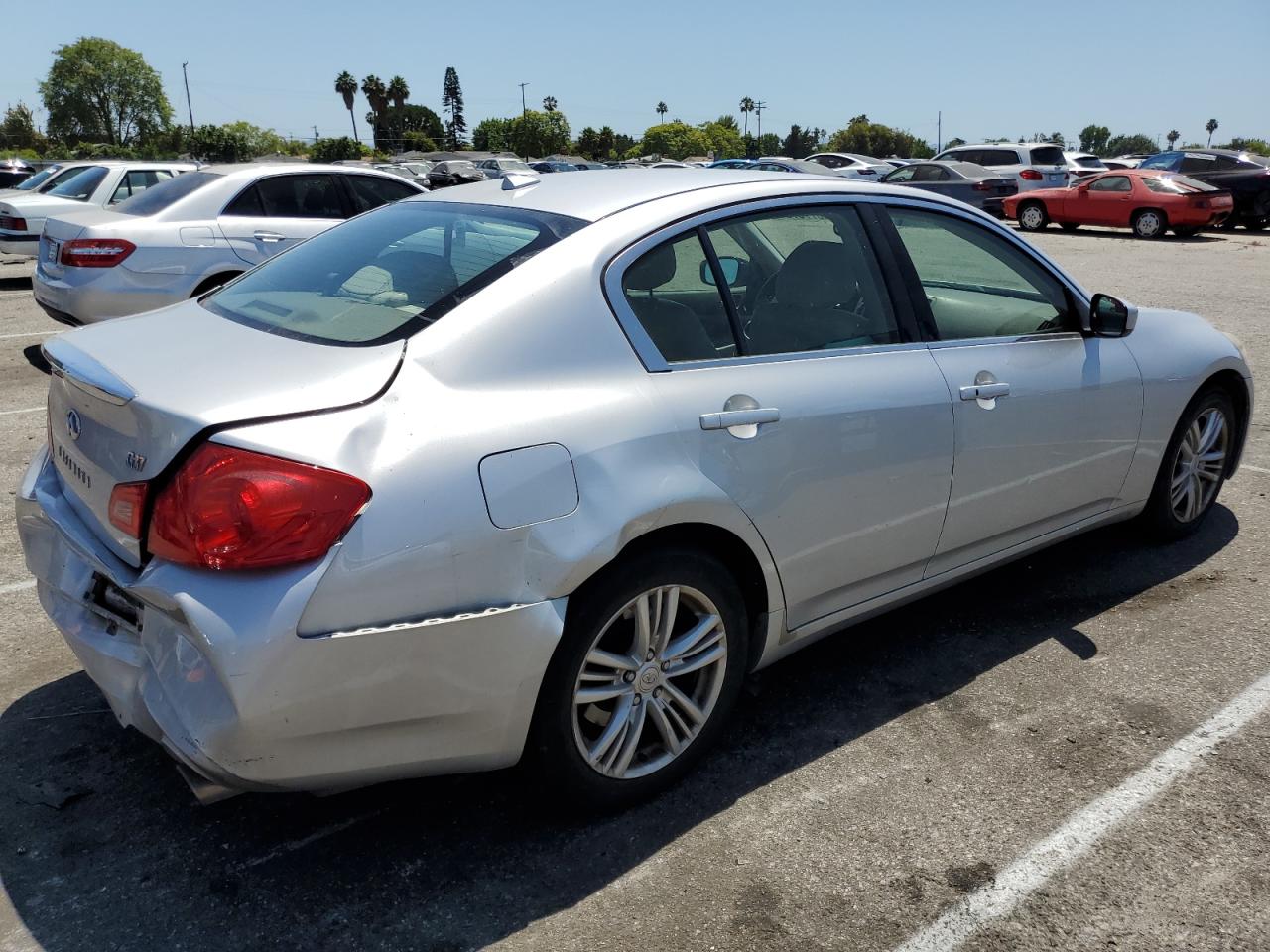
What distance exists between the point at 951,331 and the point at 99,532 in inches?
103

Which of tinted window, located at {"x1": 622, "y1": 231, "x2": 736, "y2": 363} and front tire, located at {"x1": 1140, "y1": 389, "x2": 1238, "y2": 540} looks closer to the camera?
tinted window, located at {"x1": 622, "y1": 231, "x2": 736, "y2": 363}

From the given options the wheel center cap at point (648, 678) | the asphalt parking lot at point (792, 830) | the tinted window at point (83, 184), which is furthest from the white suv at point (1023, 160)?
the wheel center cap at point (648, 678)

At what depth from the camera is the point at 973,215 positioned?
3791 millimetres

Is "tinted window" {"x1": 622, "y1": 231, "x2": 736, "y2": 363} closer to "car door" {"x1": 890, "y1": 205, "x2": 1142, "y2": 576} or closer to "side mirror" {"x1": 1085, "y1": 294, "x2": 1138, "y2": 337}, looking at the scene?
"car door" {"x1": 890, "y1": 205, "x2": 1142, "y2": 576}

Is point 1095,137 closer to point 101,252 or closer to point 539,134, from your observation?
point 539,134

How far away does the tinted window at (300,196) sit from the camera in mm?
8617

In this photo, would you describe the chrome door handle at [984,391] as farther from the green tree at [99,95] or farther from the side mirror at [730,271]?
the green tree at [99,95]

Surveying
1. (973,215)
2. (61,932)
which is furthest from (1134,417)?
(61,932)

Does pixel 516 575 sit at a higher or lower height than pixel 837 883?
higher

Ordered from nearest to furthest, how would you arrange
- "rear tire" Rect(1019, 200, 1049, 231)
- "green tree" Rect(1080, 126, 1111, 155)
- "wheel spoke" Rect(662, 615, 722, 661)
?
"wheel spoke" Rect(662, 615, 722, 661) → "rear tire" Rect(1019, 200, 1049, 231) → "green tree" Rect(1080, 126, 1111, 155)

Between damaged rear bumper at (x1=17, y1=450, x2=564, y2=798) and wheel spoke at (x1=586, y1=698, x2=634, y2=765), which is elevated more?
damaged rear bumper at (x1=17, y1=450, x2=564, y2=798)

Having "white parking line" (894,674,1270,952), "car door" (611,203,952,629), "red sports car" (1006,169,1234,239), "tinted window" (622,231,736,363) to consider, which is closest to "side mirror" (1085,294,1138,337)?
"car door" (611,203,952,629)

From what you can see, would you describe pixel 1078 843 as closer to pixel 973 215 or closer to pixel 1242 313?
pixel 973 215

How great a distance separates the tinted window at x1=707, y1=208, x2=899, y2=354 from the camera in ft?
10.3
